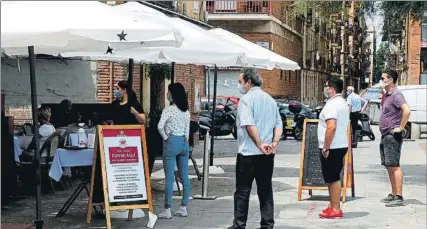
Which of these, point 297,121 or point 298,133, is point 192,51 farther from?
point 297,121

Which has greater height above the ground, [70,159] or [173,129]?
[173,129]

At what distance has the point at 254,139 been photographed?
8.00 meters

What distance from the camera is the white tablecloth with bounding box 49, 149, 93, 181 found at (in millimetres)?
9742

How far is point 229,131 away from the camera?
25.5 meters

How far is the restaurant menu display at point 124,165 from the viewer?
28.4 ft

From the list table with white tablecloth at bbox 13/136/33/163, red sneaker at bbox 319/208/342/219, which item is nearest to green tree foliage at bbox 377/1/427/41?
red sneaker at bbox 319/208/342/219

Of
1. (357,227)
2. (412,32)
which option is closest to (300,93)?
(412,32)

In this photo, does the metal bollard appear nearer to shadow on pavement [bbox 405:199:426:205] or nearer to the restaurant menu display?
the restaurant menu display

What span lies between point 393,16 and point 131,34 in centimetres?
747

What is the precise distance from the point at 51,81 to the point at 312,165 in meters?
7.14

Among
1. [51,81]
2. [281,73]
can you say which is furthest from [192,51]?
[281,73]

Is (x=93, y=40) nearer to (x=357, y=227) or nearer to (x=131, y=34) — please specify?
(x=131, y=34)

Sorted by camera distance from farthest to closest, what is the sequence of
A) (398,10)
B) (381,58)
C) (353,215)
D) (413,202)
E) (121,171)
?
(381,58) → (398,10) → (413,202) → (353,215) → (121,171)

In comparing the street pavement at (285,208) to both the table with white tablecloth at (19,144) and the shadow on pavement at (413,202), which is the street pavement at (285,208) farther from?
the table with white tablecloth at (19,144)
